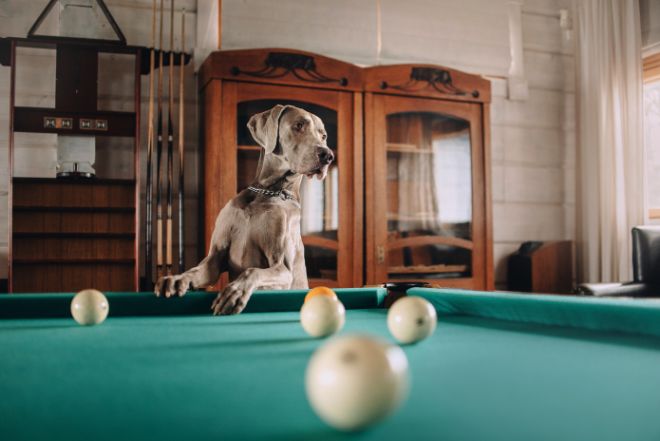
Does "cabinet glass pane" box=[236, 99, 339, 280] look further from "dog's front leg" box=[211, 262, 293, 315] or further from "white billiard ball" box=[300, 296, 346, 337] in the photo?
"white billiard ball" box=[300, 296, 346, 337]

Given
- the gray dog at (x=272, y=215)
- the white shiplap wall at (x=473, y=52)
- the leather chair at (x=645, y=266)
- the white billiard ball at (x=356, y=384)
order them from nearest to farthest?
the white billiard ball at (x=356, y=384), the gray dog at (x=272, y=215), the leather chair at (x=645, y=266), the white shiplap wall at (x=473, y=52)

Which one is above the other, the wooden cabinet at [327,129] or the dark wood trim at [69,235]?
the wooden cabinet at [327,129]

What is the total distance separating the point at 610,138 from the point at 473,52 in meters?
1.19

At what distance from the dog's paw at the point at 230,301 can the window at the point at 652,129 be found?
11.6 ft

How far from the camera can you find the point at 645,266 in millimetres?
3281

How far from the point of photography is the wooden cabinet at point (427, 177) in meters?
3.71

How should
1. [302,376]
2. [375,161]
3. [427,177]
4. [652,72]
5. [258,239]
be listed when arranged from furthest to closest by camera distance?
1. [652,72]
2. [427,177]
3. [375,161]
4. [258,239]
5. [302,376]

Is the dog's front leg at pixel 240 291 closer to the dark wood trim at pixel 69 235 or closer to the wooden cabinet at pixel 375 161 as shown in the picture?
the wooden cabinet at pixel 375 161

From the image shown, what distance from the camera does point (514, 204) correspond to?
4812 mm

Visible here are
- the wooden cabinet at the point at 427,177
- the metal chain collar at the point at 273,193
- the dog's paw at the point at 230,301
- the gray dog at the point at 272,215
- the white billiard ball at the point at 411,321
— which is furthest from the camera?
the wooden cabinet at the point at 427,177

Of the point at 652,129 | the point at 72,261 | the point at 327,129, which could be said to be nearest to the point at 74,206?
the point at 72,261

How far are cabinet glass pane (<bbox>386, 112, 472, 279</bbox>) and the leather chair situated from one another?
39.7 inches

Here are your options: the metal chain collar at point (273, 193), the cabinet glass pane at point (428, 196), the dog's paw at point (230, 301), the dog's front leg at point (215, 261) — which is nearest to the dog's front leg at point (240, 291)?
the dog's paw at point (230, 301)

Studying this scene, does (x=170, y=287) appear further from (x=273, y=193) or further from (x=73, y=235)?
(x=73, y=235)
